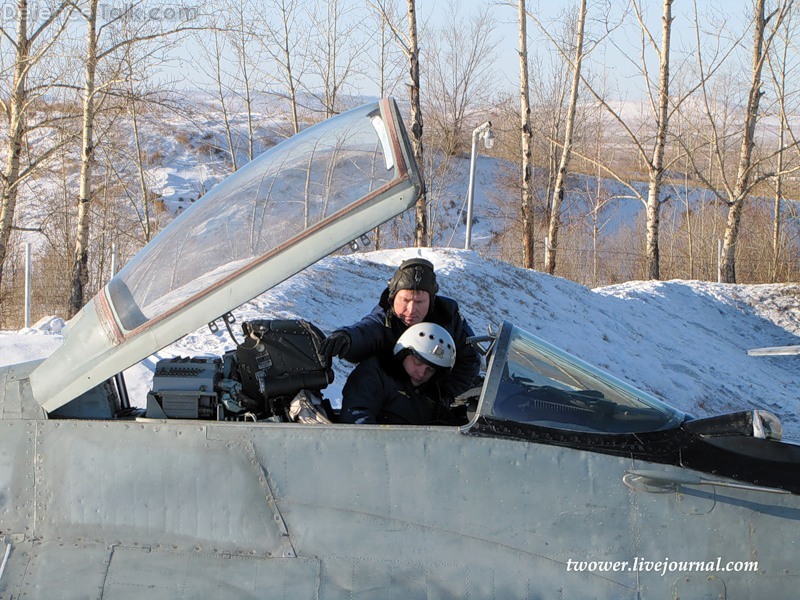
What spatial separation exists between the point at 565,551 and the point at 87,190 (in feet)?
51.1

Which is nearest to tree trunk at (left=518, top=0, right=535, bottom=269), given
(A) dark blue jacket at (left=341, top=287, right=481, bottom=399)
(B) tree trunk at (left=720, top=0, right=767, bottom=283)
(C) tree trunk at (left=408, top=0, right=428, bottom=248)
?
(C) tree trunk at (left=408, top=0, right=428, bottom=248)

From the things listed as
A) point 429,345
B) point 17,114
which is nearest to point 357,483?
point 429,345

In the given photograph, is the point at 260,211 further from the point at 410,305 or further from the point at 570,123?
the point at 570,123

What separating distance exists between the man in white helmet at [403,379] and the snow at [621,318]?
4.64m

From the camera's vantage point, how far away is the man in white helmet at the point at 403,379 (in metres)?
3.79

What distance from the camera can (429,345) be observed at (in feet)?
12.7

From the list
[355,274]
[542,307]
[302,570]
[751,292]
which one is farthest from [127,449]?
[751,292]

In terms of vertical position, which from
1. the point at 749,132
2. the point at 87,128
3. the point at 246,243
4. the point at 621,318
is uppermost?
the point at 749,132

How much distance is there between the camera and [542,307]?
50.9 ft

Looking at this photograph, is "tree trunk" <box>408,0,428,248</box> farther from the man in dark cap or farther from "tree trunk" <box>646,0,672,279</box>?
the man in dark cap

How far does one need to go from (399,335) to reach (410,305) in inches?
7.0

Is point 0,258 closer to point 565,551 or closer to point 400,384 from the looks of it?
point 400,384

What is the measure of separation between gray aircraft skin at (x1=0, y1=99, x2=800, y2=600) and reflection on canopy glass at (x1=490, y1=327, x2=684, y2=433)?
0.01 metres

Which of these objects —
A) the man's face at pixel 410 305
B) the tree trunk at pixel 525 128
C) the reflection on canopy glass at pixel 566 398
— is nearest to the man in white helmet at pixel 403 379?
the man's face at pixel 410 305
